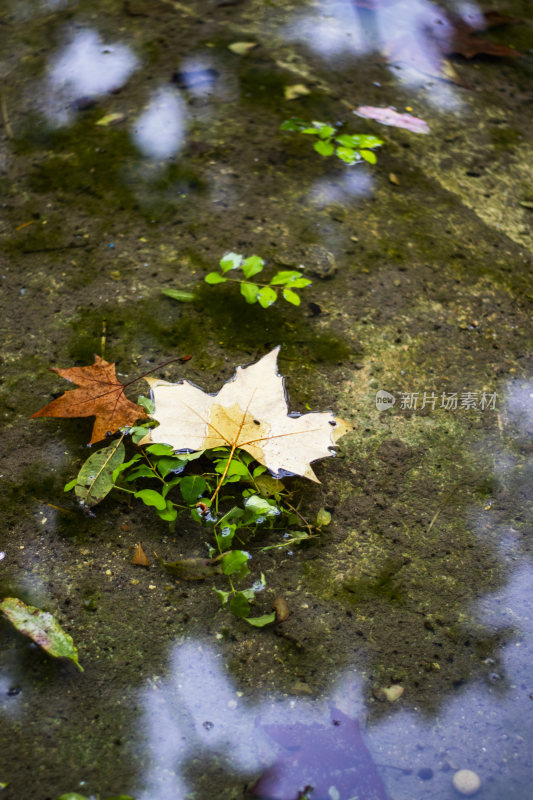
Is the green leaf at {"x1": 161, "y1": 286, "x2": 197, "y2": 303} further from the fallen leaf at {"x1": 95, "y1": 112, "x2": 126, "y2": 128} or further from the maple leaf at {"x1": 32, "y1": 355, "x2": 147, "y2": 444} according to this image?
the fallen leaf at {"x1": 95, "y1": 112, "x2": 126, "y2": 128}

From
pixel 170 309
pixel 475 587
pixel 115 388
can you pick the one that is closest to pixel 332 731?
pixel 475 587

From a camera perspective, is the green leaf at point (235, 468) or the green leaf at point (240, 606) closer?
the green leaf at point (240, 606)

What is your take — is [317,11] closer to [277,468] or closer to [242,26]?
[242,26]

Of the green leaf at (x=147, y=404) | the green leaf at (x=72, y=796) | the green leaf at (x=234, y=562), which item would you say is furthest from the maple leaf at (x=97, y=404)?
the green leaf at (x=72, y=796)

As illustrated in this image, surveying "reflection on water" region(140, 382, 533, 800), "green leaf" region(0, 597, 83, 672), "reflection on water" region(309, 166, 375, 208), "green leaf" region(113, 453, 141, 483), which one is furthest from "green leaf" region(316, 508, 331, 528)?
"reflection on water" region(309, 166, 375, 208)

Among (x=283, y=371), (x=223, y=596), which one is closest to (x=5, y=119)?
(x=283, y=371)

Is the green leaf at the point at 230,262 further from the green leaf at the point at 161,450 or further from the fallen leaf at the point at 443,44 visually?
the fallen leaf at the point at 443,44

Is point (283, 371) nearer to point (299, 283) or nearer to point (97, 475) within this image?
point (299, 283)
